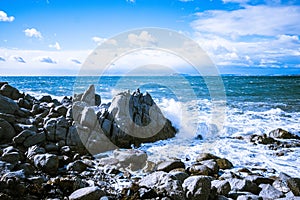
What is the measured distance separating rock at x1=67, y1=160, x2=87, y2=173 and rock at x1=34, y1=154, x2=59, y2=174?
1.37 ft

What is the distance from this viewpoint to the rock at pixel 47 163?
8609 mm

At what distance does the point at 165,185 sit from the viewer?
21.3 feet

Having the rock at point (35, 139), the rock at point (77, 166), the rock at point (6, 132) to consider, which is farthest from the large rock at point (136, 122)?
the rock at point (6, 132)

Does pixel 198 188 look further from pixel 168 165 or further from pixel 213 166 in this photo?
pixel 213 166

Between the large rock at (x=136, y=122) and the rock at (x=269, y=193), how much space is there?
20.8ft

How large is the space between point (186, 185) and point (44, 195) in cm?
357

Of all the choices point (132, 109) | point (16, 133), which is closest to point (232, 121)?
point (132, 109)

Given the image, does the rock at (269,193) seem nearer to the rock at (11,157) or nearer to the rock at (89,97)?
the rock at (11,157)

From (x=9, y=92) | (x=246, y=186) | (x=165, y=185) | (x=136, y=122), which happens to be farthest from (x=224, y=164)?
(x=9, y=92)

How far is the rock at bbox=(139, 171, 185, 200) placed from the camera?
6266 millimetres

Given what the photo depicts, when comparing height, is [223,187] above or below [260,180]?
above

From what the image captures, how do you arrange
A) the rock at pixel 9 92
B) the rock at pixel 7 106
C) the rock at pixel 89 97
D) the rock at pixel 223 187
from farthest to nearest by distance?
the rock at pixel 89 97, the rock at pixel 9 92, the rock at pixel 7 106, the rock at pixel 223 187

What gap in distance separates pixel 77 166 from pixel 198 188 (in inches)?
170

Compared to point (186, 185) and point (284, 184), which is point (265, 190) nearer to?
point (284, 184)
